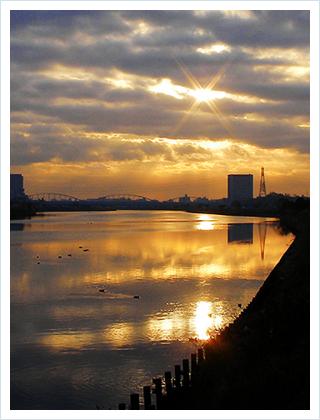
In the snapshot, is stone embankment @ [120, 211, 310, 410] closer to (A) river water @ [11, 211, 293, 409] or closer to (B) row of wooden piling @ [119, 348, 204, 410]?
(B) row of wooden piling @ [119, 348, 204, 410]

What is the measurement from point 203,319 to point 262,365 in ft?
17.3

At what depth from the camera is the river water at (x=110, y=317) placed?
7.16 m

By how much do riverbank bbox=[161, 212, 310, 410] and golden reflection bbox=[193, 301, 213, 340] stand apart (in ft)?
5.64

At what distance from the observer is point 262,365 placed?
5137mm

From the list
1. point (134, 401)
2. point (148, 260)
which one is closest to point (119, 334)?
point (134, 401)

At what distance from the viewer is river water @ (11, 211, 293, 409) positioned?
282 inches

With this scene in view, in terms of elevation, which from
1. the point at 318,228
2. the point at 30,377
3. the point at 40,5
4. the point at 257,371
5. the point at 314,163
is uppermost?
the point at 40,5

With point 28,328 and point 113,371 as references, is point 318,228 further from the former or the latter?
point 28,328

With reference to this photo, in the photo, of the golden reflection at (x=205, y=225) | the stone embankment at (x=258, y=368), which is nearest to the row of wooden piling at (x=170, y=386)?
the stone embankment at (x=258, y=368)

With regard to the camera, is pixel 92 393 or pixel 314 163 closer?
pixel 314 163

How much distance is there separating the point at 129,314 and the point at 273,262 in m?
10.5

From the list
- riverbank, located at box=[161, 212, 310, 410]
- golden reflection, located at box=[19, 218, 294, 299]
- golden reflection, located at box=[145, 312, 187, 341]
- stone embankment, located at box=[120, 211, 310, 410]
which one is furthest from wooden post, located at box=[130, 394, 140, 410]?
golden reflection, located at box=[19, 218, 294, 299]

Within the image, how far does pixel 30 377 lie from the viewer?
7.42m

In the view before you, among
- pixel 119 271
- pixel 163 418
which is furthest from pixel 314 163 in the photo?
pixel 119 271
